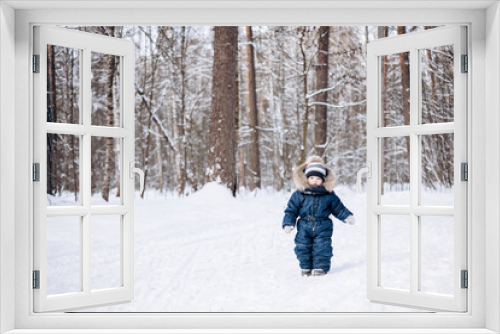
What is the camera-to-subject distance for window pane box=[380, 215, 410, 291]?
4523mm

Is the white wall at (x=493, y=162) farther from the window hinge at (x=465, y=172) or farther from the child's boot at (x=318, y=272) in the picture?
the child's boot at (x=318, y=272)

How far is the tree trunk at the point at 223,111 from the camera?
7723mm

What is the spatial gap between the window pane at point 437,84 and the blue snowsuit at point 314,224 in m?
4.36

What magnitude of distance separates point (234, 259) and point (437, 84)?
16.9 feet

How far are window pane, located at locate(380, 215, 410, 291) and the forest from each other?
4.89ft

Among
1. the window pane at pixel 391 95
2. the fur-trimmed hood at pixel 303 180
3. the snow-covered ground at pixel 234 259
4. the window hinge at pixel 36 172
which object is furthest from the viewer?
the window pane at pixel 391 95

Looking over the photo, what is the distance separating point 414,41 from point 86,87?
1913 millimetres

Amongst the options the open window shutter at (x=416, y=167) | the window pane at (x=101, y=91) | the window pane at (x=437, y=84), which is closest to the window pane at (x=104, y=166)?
the window pane at (x=101, y=91)

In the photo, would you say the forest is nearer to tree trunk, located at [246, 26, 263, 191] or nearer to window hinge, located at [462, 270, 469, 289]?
tree trunk, located at [246, 26, 263, 191]

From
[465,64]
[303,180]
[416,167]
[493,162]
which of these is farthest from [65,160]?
[493,162]

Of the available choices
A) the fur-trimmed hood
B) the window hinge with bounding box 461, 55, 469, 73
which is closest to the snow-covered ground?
the fur-trimmed hood

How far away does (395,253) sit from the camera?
548 cm

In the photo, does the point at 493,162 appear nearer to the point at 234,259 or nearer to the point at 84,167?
the point at 84,167

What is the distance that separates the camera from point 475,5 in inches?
105
